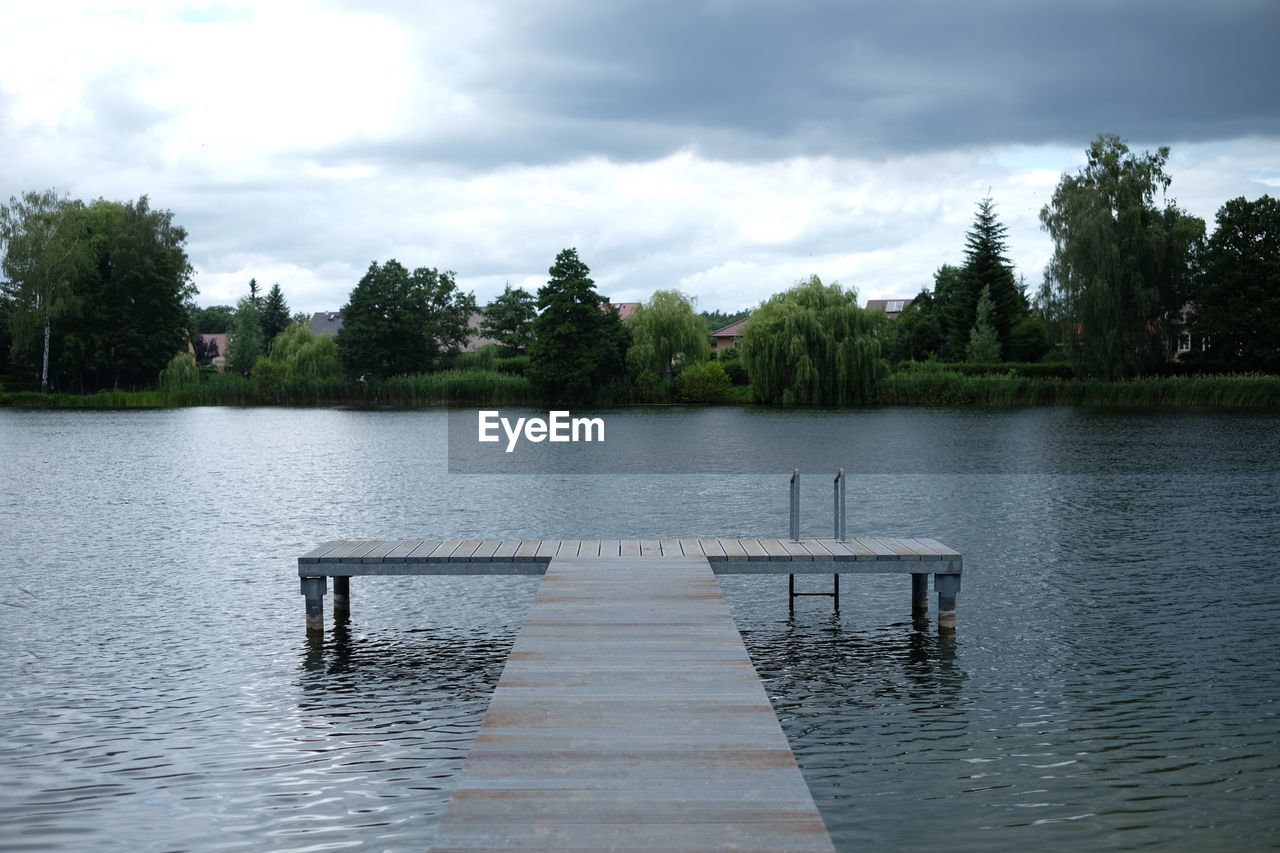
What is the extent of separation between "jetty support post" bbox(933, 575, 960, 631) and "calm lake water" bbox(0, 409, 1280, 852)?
15cm

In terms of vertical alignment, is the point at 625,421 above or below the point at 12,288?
below

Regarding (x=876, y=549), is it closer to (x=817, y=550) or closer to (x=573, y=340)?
(x=817, y=550)

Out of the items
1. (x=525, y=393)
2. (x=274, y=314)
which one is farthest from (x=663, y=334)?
(x=274, y=314)

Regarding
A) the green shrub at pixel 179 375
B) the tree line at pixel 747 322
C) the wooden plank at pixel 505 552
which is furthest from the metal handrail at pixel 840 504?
the green shrub at pixel 179 375

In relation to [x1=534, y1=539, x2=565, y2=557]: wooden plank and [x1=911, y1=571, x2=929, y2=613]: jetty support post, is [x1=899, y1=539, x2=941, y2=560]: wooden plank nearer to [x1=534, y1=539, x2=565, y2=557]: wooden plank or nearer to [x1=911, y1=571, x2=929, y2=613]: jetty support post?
[x1=911, y1=571, x2=929, y2=613]: jetty support post

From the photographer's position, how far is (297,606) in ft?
40.3

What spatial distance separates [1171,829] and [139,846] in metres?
5.48

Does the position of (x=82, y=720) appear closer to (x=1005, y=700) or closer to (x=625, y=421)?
(x=1005, y=700)

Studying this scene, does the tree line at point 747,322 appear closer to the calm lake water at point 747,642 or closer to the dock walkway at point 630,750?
the calm lake water at point 747,642

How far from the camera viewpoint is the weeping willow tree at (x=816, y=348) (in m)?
55.4

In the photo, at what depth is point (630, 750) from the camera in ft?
17.9

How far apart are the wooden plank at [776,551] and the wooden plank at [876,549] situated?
756mm

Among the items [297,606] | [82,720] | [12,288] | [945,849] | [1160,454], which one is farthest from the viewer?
[12,288]

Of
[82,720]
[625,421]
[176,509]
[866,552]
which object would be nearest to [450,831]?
[82,720]
